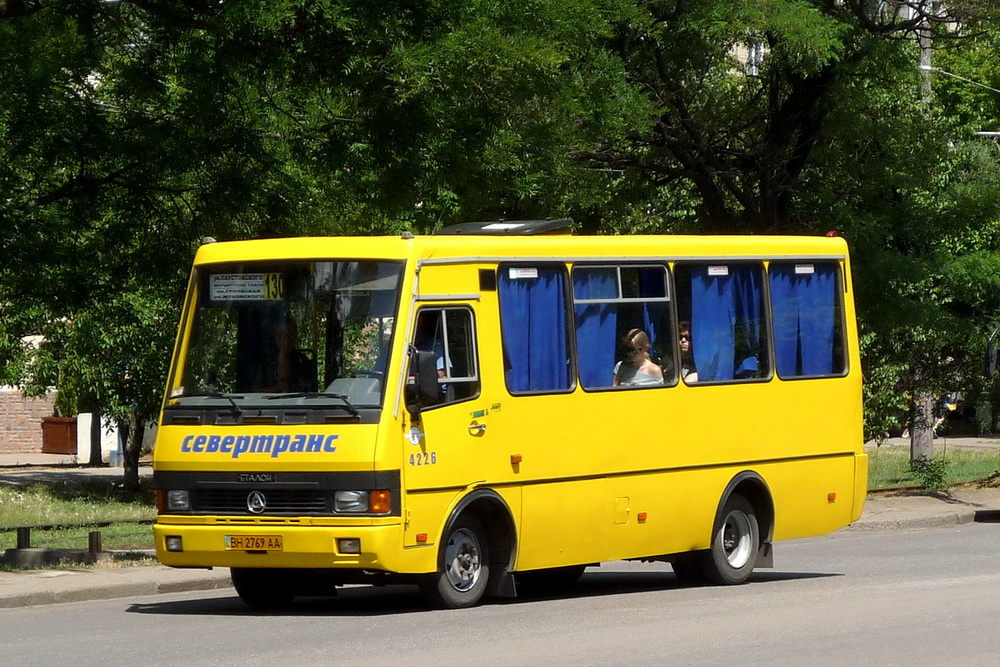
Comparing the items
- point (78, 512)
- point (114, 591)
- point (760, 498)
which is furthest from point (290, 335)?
point (78, 512)

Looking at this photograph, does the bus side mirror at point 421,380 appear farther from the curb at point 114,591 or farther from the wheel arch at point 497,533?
the curb at point 114,591

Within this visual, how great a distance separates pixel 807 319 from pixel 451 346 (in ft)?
14.0

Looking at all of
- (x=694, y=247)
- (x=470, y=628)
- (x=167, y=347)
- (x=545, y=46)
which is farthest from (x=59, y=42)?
(x=167, y=347)

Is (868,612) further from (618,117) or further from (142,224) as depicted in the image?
(142,224)

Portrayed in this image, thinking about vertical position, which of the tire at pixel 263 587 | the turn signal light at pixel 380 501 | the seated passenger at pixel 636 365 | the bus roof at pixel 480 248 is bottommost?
the tire at pixel 263 587

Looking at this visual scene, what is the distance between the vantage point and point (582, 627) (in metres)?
11.5

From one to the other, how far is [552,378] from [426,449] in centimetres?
150

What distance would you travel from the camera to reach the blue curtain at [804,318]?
1562cm

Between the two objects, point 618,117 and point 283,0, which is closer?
point 283,0

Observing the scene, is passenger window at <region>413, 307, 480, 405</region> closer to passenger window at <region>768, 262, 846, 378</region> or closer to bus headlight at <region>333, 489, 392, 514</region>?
bus headlight at <region>333, 489, 392, 514</region>

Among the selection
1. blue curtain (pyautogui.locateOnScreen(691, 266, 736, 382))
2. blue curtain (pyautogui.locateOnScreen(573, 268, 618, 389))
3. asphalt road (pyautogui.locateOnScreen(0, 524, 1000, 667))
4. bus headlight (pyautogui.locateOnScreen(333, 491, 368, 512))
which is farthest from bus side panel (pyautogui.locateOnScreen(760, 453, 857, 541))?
bus headlight (pyautogui.locateOnScreen(333, 491, 368, 512))

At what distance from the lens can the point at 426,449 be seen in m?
12.5

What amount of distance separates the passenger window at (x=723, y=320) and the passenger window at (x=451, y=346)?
2.36 meters

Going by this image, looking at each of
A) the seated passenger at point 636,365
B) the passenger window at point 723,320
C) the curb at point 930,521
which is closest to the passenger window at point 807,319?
the passenger window at point 723,320
